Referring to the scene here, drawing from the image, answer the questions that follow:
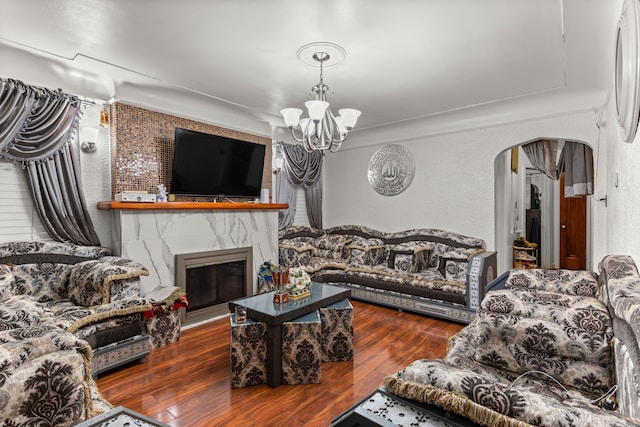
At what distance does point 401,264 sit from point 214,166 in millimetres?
2745

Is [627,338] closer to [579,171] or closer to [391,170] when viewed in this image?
[579,171]

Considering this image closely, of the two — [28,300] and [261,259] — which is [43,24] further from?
[261,259]

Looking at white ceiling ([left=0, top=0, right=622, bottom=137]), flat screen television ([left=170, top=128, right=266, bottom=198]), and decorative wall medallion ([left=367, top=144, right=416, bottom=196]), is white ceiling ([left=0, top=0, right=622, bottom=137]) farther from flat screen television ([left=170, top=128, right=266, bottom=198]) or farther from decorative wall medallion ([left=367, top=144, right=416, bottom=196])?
decorative wall medallion ([left=367, top=144, right=416, bottom=196])

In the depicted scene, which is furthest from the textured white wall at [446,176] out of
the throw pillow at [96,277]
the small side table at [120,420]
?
the small side table at [120,420]

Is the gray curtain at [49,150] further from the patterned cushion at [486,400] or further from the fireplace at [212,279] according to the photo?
the patterned cushion at [486,400]

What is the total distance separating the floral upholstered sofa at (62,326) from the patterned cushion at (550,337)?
181cm

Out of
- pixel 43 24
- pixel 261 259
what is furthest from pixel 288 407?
pixel 43 24

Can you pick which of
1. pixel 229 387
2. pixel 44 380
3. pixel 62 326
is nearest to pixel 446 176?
pixel 229 387

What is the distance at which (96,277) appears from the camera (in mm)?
2752

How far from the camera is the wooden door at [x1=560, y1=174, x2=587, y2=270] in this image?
20.9 ft

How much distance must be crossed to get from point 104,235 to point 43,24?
6.47 feet

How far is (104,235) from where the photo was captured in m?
3.49

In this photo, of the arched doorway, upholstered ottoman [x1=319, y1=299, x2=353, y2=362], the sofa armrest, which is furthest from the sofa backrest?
the arched doorway

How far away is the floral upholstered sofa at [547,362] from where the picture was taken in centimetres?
89
